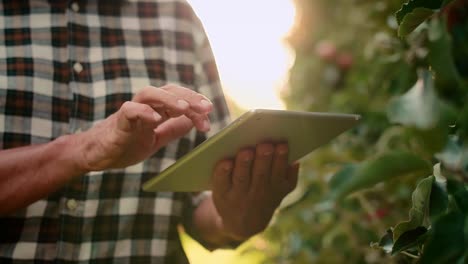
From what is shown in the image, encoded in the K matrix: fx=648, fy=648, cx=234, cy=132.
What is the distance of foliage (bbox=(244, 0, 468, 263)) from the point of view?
85cm

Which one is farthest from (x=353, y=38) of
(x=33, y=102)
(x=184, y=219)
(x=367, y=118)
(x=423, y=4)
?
(x=423, y=4)

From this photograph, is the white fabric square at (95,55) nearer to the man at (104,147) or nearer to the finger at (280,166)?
the man at (104,147)

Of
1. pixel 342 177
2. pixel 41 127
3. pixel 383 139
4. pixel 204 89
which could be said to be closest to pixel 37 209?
pixel 41 127

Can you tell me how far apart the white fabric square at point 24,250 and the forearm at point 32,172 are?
12cm

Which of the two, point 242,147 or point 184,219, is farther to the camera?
point 184,219

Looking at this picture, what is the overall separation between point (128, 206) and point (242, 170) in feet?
1.13

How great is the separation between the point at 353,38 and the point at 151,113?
2.51 meters

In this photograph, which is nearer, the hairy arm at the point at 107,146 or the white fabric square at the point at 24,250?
A: the hairy arm at the point at 107,146

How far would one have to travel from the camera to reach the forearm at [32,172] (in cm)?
119

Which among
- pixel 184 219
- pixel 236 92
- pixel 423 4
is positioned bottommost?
pixel 236 92

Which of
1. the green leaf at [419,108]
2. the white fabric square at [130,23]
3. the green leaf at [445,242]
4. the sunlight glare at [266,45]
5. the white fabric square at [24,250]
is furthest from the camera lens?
the sunlight glare at [266,45]

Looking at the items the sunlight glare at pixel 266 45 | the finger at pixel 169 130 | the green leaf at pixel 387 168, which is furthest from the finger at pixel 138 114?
the sunlight glare at pixel 266 45

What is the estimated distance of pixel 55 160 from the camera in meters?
1.19

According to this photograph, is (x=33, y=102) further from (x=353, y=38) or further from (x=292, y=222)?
(x=353, y=38)
